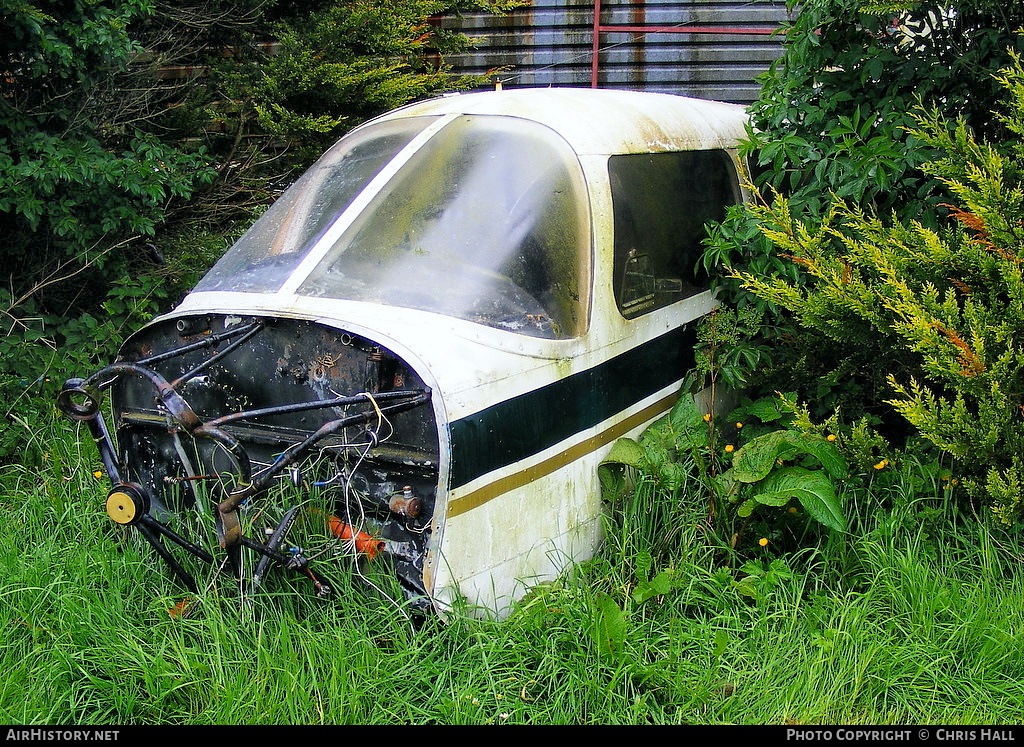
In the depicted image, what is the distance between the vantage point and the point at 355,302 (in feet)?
10.6

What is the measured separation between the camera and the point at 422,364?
9.61 ft

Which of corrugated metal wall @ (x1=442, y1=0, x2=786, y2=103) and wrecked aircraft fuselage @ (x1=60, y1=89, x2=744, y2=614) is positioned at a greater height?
corrugated metal wall @ (x1=442, y1=0, x2=786, y2=103)

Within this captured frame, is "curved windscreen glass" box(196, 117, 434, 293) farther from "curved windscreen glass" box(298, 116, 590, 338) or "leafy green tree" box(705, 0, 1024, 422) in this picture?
"leafy green tree" box(705, 0, 1024, 422)

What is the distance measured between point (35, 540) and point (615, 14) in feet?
25.6

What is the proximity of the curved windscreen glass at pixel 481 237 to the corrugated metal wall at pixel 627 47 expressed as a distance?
6109 mm

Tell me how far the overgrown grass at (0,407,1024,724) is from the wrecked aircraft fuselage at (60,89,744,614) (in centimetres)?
16

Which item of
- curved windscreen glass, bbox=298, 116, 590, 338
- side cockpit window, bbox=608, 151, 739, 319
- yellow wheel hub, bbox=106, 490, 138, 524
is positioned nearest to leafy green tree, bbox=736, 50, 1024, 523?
side cockpit window, bbox=608, 151, 739, 319

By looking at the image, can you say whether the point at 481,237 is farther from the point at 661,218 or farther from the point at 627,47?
the point at 627,47

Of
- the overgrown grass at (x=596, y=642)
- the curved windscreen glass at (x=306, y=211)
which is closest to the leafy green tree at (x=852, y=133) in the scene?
the overgrown grass at (x=596, y=642)

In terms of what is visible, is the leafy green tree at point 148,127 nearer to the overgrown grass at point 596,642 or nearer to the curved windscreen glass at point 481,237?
the curved windscreen glass at point 481,237

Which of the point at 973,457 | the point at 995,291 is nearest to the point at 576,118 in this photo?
the point at 995,291

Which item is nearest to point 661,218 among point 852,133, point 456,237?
point 852,133

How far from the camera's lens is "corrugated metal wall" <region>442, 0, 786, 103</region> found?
945 centimetres

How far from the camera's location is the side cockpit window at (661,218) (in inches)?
149
